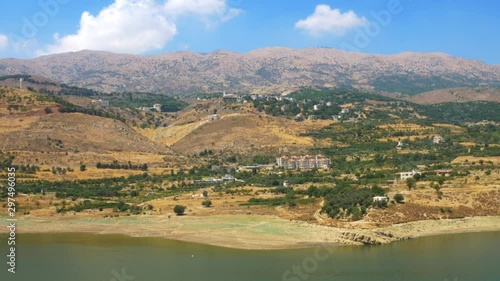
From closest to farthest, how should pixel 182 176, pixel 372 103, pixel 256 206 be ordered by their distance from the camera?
pixel 256 206, pixel 182 176, pixel 372 103

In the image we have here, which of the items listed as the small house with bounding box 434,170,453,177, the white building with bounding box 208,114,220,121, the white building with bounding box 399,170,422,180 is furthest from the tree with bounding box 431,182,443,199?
the white building with bounding box 208,114,220,121

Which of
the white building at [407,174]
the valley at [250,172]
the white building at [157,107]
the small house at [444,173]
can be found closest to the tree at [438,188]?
the valley at [250,172]

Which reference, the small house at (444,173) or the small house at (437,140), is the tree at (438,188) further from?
the small house at (437,140)

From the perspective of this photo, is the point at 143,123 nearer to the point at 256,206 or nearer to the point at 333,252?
the point at 256,206

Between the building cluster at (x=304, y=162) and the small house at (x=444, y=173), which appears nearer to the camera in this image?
the small house at (x=444, y=173)

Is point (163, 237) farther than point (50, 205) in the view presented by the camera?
No

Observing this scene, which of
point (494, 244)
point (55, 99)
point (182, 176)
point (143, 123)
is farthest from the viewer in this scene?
point (143, 123)

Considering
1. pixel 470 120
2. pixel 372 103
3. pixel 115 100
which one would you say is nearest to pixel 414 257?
pixel 470 120
